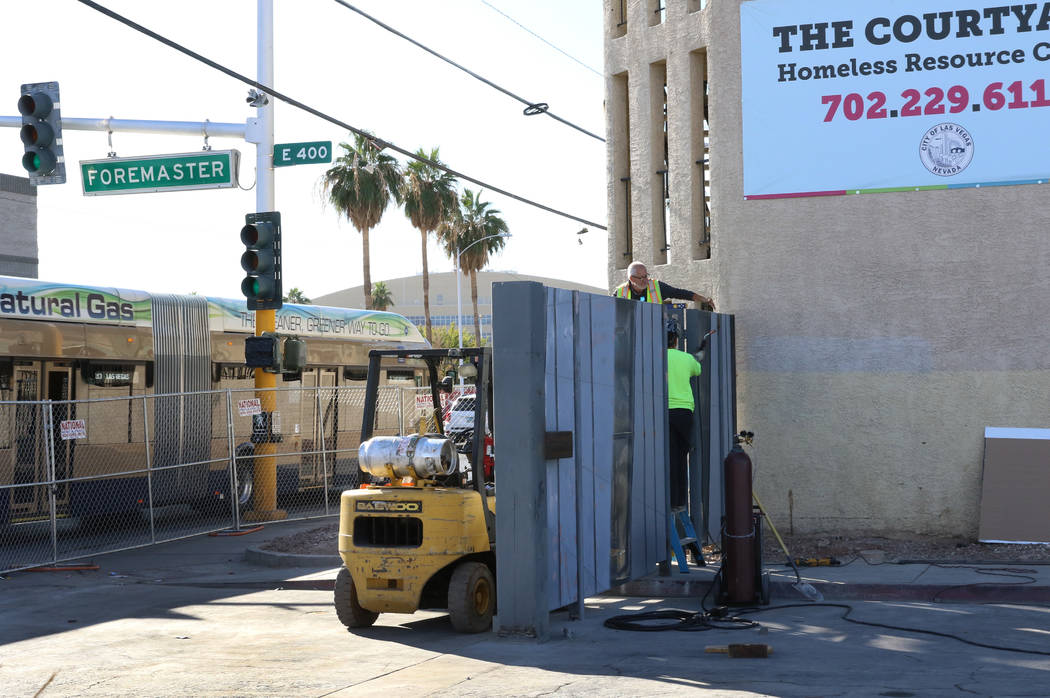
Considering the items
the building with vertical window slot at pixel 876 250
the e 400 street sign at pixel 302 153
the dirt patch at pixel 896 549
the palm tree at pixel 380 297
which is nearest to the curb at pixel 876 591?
the dirt patch at pixel 896 549

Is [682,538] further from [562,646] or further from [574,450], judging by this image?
[562,646]

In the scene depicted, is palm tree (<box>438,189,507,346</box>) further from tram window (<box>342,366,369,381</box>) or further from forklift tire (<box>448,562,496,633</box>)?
forklift tire (<box>448,562,496,633</box>)

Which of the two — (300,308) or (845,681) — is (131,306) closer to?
(300,308)

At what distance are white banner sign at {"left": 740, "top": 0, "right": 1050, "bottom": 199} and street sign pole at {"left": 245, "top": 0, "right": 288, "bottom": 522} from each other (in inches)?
309

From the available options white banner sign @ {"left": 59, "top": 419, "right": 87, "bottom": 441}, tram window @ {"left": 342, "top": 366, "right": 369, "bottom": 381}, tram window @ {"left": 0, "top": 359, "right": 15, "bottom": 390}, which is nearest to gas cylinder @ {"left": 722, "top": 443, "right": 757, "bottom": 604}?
white banner sign @ {"left": 59, "top": 419, "right": 87, "bottom": 441}

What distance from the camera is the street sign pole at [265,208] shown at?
18.5 meters

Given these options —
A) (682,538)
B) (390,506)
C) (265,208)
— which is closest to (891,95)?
(682,538)

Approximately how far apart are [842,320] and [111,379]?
1120 centimetres

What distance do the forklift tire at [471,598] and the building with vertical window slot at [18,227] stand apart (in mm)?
34328

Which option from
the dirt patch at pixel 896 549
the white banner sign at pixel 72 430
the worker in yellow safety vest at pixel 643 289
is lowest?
the dirt patch at pixel 896 549

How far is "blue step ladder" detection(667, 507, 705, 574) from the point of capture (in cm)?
1152

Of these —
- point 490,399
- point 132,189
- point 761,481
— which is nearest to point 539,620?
point 490,399

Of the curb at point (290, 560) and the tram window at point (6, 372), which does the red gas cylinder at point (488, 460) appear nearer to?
the curb at point (290, 560)

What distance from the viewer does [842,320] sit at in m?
13.4
